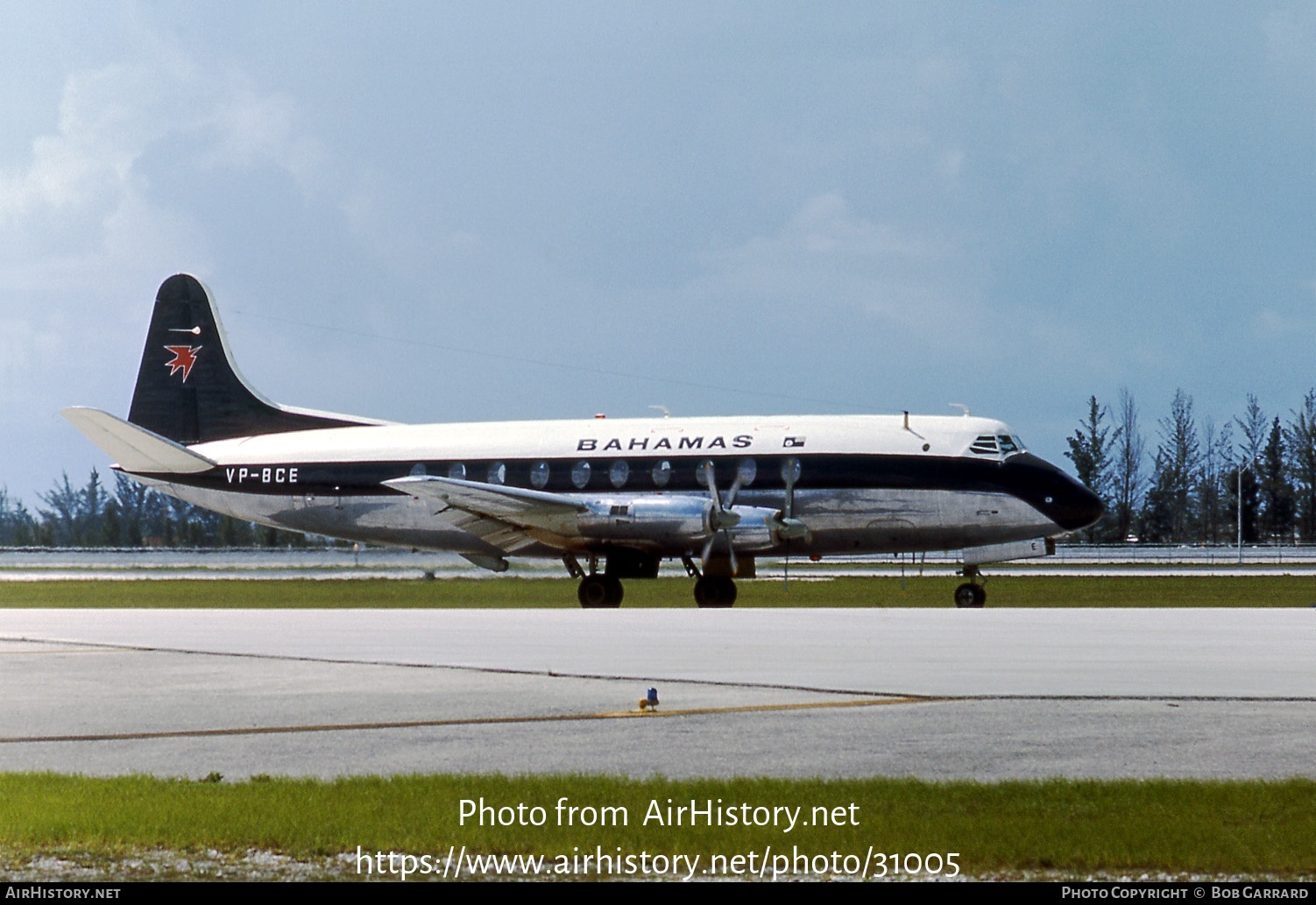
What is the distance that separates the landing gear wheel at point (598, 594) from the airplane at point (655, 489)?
0.14ft

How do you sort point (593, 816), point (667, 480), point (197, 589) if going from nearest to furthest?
point (593, 816) < point (667, 480) < point (197, 589)

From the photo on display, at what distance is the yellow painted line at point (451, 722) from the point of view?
38.1 feet

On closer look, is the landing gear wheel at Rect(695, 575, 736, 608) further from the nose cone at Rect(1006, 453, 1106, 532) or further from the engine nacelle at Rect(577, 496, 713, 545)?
the nose cone at Rect(1006, 453, 1106, 532)

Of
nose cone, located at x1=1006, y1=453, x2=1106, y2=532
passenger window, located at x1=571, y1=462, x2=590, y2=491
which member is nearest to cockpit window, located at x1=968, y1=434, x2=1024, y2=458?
nose cone, located at x1=1006, y1=453, x2=1106, y2=532

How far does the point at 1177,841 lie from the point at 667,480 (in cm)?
2872

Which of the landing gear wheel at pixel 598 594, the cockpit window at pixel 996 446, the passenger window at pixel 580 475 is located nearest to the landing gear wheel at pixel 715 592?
the landing gear wheel at pixel 598 594

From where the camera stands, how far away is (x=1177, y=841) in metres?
7.38

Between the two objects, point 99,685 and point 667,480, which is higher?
point 667,480

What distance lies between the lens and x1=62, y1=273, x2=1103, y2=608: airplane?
34281mm

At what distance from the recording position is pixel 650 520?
1347 inches
